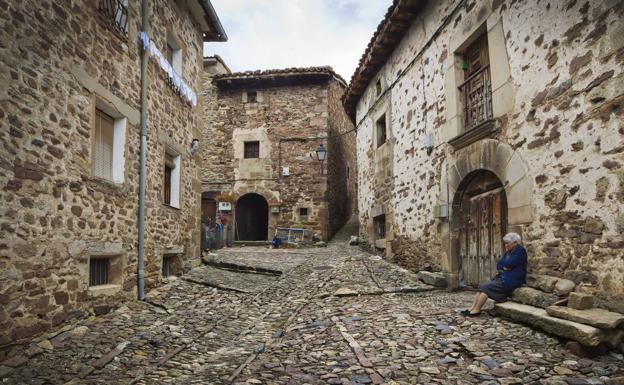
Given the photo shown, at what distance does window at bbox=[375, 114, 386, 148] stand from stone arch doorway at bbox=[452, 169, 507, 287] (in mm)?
4071

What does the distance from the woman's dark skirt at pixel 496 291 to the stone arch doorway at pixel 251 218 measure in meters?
12.2

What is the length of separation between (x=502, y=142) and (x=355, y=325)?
2.99 m

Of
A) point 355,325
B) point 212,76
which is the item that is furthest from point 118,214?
point 212,76

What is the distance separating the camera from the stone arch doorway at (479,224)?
5.72 meters

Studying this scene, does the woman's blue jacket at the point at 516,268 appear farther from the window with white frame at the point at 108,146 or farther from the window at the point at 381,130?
the window at the point at 381,130

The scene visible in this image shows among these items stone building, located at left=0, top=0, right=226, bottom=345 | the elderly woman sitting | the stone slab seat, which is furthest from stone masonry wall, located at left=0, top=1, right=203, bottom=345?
the stone slab seat

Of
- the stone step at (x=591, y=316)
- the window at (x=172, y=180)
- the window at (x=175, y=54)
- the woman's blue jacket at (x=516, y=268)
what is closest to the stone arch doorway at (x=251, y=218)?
the window at (x=172, y=180)

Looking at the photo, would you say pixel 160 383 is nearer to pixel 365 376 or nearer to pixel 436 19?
pixel 365 376

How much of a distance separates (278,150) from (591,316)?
13.2 metres

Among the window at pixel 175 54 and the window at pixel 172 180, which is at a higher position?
the window at pixel 175 54

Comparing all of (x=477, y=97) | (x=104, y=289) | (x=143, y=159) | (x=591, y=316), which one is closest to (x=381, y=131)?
(x=477, y=97)

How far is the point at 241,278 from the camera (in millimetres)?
8180

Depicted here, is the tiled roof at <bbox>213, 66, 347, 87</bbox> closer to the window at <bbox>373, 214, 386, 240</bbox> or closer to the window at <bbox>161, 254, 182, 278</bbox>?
the window at <bbox>373, 214, 386, 240</bbox>

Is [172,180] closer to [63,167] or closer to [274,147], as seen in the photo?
[63,167]
